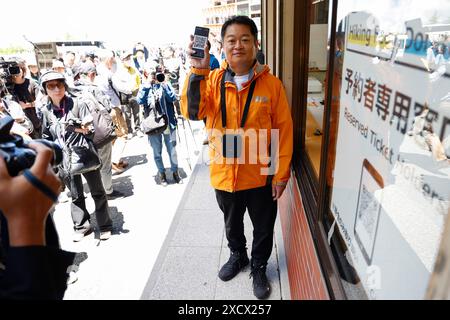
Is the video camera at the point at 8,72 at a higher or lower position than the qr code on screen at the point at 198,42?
lower

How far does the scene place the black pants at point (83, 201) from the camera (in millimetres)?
3492

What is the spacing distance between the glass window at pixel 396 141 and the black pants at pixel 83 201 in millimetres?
2873

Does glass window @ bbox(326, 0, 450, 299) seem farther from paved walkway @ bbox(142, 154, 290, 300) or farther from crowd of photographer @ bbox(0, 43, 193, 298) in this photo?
paved walkway @ bbox(142, 154, 290, 300)

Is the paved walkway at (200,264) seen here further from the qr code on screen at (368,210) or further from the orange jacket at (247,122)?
the qr code on screen at (368,210)

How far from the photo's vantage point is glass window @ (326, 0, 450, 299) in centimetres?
72

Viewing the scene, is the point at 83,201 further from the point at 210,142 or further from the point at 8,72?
the point at 8,72

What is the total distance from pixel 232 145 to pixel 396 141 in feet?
4.80

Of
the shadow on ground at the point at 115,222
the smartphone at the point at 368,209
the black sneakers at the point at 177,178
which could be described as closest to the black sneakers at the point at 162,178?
the black sneakers at the point at 177,178

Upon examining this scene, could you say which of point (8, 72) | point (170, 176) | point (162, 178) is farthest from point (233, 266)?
point (8, 72)

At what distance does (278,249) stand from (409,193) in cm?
253

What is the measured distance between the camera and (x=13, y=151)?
870mm

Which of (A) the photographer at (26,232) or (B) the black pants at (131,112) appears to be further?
(B) the black pants at (131,112)

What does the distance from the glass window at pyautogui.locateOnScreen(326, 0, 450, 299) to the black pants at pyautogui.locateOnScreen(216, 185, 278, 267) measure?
118 centimetres

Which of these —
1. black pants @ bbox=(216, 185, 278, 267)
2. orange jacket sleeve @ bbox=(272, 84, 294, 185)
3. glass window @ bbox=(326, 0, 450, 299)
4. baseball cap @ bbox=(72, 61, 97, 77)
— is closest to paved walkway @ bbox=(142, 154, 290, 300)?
black pants @ bbox=(216, 185, 278, 267)
